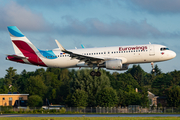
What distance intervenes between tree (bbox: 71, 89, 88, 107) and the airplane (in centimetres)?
4413

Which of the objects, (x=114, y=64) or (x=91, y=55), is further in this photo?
(x=91, y=55)

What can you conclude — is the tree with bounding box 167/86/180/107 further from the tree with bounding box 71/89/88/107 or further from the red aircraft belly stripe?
the red aircraft belly stripe

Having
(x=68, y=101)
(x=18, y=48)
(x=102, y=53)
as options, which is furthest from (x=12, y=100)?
(x=102, y=53)

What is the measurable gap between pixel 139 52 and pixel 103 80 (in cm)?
5574

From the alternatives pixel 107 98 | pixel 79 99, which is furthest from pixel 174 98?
pixel 79 99

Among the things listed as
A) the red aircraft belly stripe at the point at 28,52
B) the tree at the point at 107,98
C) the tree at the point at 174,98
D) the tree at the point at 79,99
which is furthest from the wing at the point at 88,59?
the tree at the point at 174,98

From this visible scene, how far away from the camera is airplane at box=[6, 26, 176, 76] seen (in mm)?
52625

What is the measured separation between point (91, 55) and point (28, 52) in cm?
1296

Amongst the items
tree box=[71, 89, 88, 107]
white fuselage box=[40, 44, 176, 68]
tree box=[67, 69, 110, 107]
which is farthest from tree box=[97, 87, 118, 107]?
white fuselage box=[40, 44, 176, 68]

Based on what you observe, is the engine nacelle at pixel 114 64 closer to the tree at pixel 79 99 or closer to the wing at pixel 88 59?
the wing at pixel 88 59

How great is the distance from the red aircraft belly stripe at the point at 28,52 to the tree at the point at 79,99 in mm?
44418

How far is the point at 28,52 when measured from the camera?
5969 cm

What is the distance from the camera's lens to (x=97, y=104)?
324ft

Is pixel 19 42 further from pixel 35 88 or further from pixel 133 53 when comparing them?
pixel 35 88
